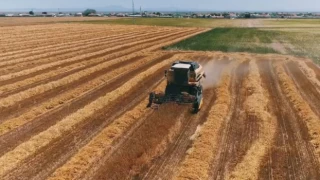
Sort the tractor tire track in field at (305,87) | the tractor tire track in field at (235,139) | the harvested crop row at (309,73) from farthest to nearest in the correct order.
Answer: the harvested crop row at (309,73) → the tractor tire track in field at (305,87) → the tractor tire track in field at (235,139)

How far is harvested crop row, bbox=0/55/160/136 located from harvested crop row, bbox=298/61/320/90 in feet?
54.3

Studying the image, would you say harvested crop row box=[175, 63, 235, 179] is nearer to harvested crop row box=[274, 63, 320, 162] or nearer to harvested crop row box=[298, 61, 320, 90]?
harvested crop row box=[274, 63, 320, 162]

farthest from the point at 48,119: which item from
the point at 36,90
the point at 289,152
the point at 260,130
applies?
the point at 289,152

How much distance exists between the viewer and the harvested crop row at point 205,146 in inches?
530

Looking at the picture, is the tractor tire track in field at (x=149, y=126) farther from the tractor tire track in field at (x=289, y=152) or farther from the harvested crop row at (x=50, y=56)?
the harvested crop row at (x=50, y=56)

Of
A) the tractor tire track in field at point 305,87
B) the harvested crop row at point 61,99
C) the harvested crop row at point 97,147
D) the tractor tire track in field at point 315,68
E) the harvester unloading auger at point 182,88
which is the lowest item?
the tractor tire track in field at point 315,68

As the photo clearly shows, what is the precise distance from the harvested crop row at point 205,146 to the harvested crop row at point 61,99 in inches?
375

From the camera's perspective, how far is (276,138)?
56.3 feet

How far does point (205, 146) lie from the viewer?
1580 centimetres

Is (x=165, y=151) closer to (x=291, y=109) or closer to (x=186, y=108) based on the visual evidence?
(x=186, y=108)

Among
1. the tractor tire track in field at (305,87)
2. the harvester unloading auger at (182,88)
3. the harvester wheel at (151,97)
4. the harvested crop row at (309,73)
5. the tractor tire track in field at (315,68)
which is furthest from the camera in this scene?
the tractor tire track in field at (315,68)

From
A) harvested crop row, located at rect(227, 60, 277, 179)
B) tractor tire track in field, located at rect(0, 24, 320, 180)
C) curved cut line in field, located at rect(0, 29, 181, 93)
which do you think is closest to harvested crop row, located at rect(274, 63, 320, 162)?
tractor tire track in field, located at rect(0, 24, 320, 180)

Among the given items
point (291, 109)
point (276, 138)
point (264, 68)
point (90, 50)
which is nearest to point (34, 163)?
point (276, 138)

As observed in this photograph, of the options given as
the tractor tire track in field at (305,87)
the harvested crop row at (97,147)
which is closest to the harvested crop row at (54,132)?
the harvested crop row at (97,147)
